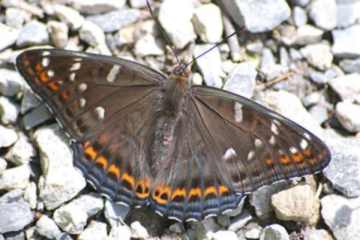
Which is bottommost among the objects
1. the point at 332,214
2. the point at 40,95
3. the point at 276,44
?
the point at 332,214

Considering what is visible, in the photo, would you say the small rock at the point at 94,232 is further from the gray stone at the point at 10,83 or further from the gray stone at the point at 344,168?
the gray stone at the point at 344,168


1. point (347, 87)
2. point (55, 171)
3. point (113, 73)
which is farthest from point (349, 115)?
point (55, 171)

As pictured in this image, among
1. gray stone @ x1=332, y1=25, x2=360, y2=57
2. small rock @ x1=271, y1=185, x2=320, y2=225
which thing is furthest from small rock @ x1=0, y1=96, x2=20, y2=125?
gray stone @ x1=332, y1=25, x2=360, y2=57

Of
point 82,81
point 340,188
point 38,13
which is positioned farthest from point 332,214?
point 38,13

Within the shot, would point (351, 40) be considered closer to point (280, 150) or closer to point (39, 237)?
point (280, 150)

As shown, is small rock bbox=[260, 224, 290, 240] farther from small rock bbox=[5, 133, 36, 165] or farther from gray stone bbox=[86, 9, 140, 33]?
gray stone bbox=[86, 9, 140, 33]
